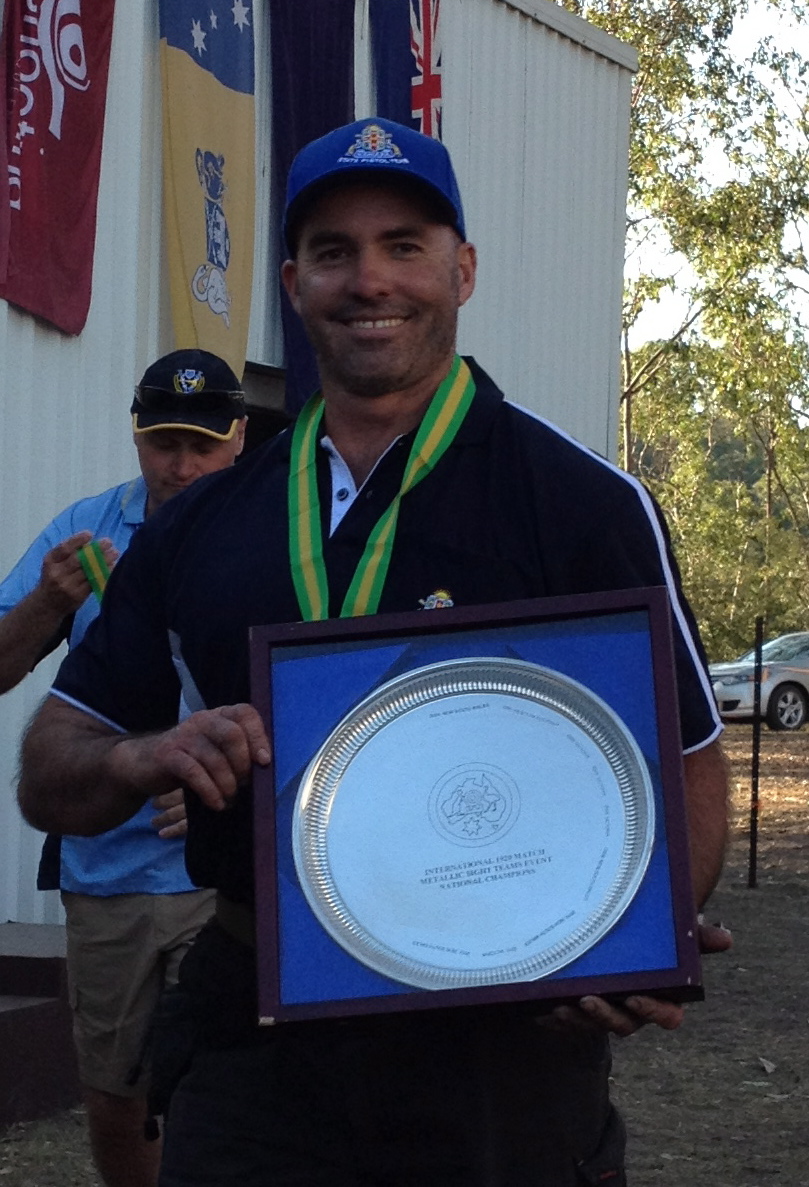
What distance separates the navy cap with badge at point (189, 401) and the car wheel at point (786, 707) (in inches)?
926

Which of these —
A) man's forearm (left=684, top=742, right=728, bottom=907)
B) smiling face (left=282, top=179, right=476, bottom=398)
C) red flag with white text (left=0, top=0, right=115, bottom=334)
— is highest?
red flag with white text (left=0, top=0, right=115, bottom=334)

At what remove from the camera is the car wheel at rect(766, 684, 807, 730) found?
90.8 feet

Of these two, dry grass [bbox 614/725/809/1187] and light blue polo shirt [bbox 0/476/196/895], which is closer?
light blue polo shirt [bbox 0/476/196/895]

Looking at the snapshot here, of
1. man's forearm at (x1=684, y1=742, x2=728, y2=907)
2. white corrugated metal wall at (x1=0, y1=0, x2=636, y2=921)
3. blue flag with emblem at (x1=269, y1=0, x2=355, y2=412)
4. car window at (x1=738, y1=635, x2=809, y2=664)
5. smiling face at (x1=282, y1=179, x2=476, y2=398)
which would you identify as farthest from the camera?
car window at (x1=738, y1=635, x2=809, y2=664)

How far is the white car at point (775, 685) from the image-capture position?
2659cm

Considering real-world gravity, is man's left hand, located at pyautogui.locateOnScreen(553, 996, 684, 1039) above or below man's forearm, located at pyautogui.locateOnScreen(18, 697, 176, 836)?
below

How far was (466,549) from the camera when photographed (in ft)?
8.49

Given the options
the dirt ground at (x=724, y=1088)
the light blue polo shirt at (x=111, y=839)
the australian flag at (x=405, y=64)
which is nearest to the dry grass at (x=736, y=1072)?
the dirt ground at (x=724, y=1088)

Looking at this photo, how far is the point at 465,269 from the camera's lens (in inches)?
113

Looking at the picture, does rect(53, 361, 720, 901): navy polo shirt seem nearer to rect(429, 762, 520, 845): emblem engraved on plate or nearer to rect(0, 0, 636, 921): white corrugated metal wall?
rect(429, 762, 520, 845): emblem engraved on plate

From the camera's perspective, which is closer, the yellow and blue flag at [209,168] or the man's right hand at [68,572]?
the man's right hand at [68,572]

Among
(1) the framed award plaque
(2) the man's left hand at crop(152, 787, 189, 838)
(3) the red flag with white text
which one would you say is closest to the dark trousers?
(1) the framed award plaque

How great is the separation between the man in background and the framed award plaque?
7.24 feet

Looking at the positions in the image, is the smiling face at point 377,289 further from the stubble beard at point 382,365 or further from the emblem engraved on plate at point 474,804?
the emblem engraved on plate at point 474,804
